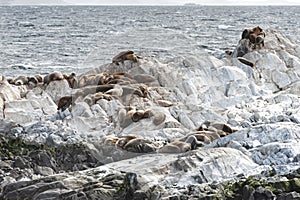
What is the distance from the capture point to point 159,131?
1300cm

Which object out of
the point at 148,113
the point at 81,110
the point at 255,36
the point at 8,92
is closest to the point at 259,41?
the point at 255,36

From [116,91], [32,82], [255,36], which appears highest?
[255,36]

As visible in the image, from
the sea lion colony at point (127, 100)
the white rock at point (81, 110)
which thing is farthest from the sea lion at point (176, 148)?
the white rock at point (81, 110)

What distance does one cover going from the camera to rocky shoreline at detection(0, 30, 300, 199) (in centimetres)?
966

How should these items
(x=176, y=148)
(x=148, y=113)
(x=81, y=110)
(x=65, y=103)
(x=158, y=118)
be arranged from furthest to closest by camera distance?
(x=65, y=103), (x=81, y=110), (x=148, y=113), (x=158, y=118), (x=176, y=148)

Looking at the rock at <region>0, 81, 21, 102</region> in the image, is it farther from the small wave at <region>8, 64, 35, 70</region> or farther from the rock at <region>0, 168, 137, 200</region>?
the small wave at <region>8, 64, 35, 70</region>

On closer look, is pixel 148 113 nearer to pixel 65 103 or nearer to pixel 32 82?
pixel 65 103

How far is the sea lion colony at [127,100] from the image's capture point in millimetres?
11836

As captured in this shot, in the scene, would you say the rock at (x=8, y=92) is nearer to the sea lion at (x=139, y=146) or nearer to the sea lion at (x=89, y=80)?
the sea lion at (x=89, y=80)

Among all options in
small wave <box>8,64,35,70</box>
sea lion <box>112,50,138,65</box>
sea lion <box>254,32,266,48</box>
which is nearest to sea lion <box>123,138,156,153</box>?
sea lion <box>112,50,138,65</box>

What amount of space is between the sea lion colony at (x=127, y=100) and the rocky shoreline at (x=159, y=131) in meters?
0.03

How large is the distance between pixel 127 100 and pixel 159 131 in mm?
2024

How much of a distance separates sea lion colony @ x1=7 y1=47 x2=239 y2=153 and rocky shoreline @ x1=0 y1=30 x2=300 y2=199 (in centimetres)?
3

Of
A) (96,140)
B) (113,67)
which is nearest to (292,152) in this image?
(96,140)
